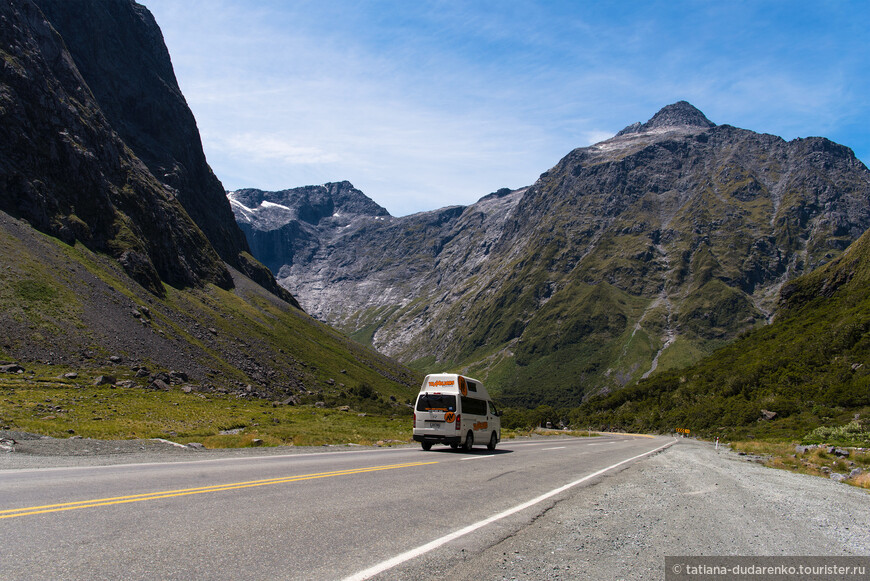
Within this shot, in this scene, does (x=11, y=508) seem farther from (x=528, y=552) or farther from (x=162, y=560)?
(x=528, y=552)

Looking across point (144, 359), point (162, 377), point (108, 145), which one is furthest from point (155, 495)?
point (108, 145)

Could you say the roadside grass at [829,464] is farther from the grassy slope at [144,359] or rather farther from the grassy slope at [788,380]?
the grassy slope at [144,359]

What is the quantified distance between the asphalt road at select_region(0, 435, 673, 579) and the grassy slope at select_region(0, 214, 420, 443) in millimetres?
16077

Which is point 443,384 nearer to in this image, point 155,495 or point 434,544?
point 155,495

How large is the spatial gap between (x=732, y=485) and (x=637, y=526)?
795 centimetres

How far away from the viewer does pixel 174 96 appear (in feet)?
596

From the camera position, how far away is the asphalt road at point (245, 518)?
580 cm

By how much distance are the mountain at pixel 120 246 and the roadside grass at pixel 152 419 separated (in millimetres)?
9041

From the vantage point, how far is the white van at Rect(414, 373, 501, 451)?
23656 mm

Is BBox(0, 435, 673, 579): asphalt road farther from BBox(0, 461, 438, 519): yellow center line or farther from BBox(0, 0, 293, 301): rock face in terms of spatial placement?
BBox(0, 0, 293, 301): rock face

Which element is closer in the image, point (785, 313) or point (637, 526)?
point (637, 526)

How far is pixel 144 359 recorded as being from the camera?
7044 cm

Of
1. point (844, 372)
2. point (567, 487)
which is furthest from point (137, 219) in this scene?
point (844, 372)

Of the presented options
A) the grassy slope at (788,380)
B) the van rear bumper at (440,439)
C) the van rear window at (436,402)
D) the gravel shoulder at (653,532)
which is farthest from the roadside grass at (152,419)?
the grassy slope at (788,380)
